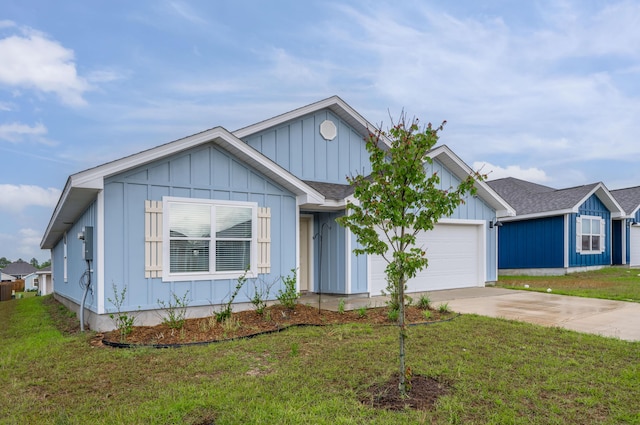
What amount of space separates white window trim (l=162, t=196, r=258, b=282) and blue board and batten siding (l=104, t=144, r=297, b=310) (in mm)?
95

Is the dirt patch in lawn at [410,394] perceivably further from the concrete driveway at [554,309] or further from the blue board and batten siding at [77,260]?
the blue board and batten siding at [77,260]

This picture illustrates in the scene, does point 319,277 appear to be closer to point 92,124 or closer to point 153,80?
point 153,80

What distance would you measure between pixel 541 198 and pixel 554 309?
42.8 feet

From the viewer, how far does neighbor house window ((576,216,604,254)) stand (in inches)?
754

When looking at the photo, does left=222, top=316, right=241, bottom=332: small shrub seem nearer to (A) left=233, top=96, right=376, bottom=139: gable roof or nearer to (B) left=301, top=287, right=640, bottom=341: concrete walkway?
(B) left=301, top=287, right=640, bottom=341: concrete walkway

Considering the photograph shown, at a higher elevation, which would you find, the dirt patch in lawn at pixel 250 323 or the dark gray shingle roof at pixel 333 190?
the dark gray shingle roof at pixel 333 190

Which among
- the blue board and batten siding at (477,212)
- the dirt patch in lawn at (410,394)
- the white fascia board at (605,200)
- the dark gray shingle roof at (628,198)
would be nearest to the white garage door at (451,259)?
the blue board and batten siding at (477,212)

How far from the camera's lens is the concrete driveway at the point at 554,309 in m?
7.38

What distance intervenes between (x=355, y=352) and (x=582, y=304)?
7171 millimetres

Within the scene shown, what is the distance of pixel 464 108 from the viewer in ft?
51.8

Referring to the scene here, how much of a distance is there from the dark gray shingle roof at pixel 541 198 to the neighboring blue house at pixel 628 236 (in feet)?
15.0

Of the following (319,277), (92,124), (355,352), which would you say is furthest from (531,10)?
(92,124)

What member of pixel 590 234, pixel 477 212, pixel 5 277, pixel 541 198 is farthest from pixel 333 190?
pixel 5 277

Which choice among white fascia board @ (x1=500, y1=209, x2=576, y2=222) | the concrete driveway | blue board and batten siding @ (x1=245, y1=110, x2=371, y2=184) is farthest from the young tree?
white fascia board @ (x1=500, y1=209, x2=576, y2=222)
